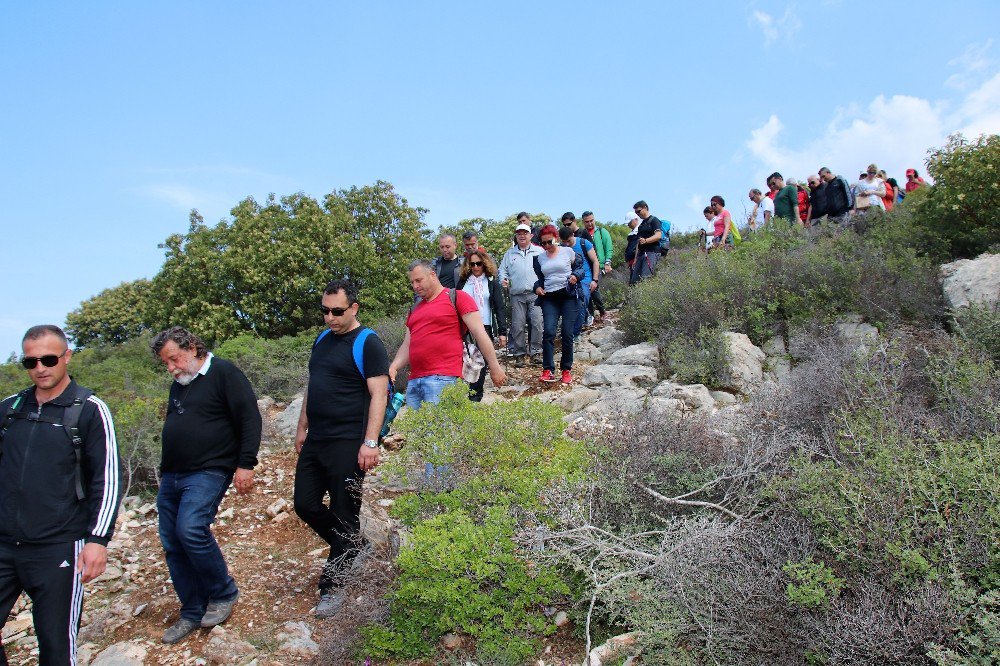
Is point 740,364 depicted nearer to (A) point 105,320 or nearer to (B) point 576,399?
(B) point 576,399

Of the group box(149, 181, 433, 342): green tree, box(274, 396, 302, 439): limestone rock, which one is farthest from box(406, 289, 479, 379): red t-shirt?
box(149, 181, 433, 342): green tree

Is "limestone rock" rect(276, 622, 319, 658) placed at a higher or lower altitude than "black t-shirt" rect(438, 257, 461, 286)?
lower

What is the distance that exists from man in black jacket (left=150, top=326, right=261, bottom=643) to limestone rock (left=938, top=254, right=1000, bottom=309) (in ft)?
21.3

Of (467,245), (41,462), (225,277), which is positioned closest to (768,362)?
(467,245)

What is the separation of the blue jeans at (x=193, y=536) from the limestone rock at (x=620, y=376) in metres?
4.64

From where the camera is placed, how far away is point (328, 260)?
49.9 feet

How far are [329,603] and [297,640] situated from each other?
0.87ft

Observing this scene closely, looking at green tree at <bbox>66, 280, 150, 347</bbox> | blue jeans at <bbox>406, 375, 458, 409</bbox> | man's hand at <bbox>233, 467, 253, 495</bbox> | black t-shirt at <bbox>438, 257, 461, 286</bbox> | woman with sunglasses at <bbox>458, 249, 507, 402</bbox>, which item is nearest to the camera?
man's hand at <bbox>233, 467, 253, 495</bbox>

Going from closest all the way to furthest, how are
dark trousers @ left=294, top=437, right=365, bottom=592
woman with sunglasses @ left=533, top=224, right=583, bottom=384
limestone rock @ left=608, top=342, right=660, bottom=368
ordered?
dark trousers @ left=294, top=437, right=365, bottom=592 < woman with sunglasses @ left=533, top=224, right=583, bottom=384 < limestone rock @ left=608, top=342, right=660, bottom=368

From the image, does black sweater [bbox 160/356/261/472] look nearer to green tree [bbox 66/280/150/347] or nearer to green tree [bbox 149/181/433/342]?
green tree [bbox 149/181/433/342]

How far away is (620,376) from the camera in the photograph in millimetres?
7781

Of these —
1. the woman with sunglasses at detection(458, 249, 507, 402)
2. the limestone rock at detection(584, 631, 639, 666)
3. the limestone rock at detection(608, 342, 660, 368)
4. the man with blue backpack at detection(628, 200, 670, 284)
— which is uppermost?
the man with blue backpack at detection(628, 200, 670, 284)

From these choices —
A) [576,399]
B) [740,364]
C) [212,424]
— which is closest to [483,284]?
[576,399]

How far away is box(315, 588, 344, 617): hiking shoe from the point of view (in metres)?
3.93
